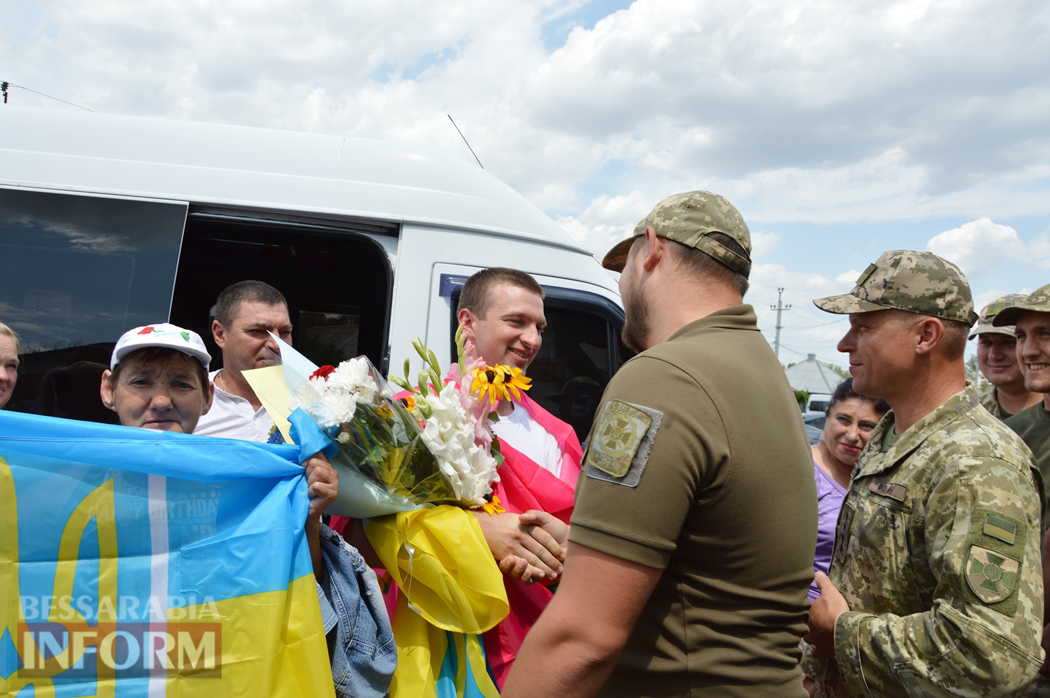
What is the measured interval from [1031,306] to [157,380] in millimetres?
3115

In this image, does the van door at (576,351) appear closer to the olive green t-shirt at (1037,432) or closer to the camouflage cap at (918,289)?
A: the olive green t-shirt at (1037,432)

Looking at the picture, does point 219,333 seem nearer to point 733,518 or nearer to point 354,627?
point 354,627

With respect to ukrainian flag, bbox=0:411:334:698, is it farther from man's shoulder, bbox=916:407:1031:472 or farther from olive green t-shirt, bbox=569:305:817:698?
man's shoulder, bbox=916:407:1031:472

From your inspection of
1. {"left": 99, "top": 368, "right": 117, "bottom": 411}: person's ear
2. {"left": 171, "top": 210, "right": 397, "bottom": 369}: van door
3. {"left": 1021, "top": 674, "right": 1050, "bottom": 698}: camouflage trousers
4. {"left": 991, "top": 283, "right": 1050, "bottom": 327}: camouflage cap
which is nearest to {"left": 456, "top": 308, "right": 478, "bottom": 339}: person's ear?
{"left": 99, "top": 368, "right": 117, "bottom": 411}: person's ear

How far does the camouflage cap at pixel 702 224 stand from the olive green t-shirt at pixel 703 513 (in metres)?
0.24

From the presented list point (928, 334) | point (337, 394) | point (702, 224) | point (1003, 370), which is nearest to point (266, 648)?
point (337, 394)

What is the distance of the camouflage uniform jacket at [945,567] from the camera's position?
5.28ft

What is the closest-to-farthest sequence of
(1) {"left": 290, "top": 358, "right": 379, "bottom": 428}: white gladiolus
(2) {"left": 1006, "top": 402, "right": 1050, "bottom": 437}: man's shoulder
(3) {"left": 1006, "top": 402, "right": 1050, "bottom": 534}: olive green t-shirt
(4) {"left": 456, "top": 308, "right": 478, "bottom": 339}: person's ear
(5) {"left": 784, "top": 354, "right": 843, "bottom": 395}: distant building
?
(1) {"left": 290, "top": 358, "right": 379, "bottom": 428}: white gladiolus
(3) {"left": 1006, "top": 402, "right": 1050, "bottom": 534}: olive green t-shirt
(2) {"left": 1006, "top": 402, "right": 1050, "bottom": 437}: man's shoulder
(4) {"left": 456, "top": 308, "right": 478, "bottom": 339}: person's ear
(5) {"left": 784, "top": 354, "right": 843, "bottom": 395}: distant building

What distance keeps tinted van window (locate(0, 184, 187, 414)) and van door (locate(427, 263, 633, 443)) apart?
188 cm

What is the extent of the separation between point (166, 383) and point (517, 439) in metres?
1.21

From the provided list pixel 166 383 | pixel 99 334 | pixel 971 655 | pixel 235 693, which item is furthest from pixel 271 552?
pixel 99 334

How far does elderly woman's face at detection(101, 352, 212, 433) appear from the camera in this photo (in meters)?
2.32

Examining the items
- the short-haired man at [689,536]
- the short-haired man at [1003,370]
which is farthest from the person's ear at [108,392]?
the short-haired man at [1003,370]

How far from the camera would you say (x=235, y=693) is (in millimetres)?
1725
